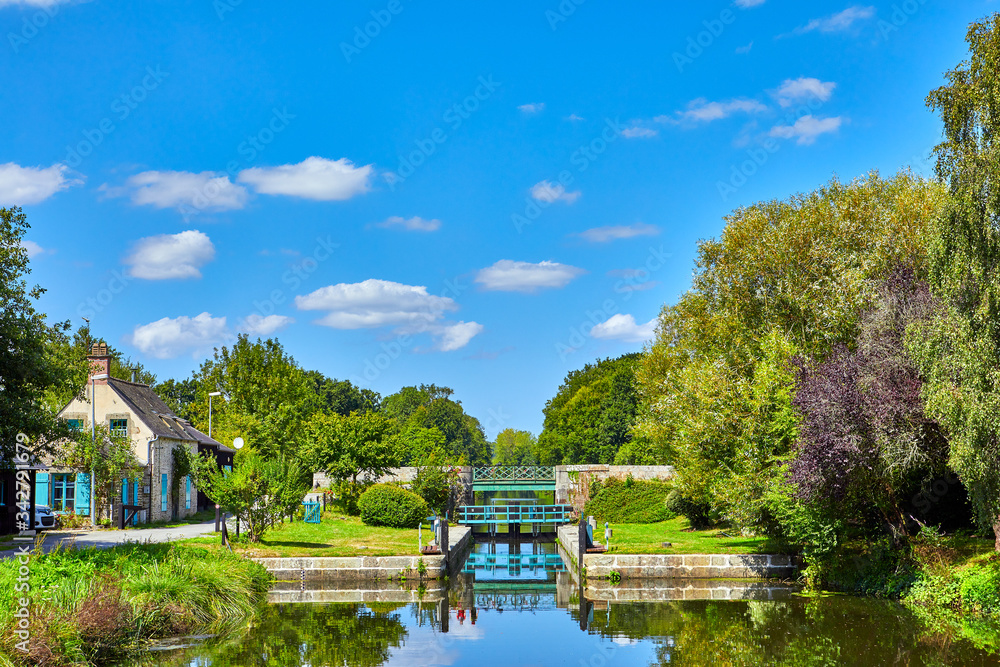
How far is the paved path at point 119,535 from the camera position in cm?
2242

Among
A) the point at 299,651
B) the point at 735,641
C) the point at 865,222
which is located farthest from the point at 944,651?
the point at 865,222

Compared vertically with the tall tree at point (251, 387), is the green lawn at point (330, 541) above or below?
below

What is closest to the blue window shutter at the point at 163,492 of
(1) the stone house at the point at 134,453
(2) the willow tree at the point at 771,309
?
(1) the stone house at the point at 134,453

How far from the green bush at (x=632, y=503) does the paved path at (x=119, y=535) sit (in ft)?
53.2

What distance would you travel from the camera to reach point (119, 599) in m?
14.1

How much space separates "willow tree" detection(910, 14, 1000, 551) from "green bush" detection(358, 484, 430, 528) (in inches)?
755

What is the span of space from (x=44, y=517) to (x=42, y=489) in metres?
1.71

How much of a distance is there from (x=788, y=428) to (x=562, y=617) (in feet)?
22.9

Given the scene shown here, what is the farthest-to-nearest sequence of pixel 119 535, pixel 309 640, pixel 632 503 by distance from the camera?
1. pixel 632 503
2. pixel 119 535
3. pixel 309 640

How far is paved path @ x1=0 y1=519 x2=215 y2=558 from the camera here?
2242 cm

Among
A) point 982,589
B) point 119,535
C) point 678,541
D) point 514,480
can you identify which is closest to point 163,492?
point 119,535

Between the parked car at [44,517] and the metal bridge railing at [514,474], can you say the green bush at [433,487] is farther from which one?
the parked car at [44,517]

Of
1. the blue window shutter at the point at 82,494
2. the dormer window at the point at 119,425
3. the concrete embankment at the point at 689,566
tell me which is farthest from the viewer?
the dormer window at the point at 119,425

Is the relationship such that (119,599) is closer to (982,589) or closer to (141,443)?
(982,589)
